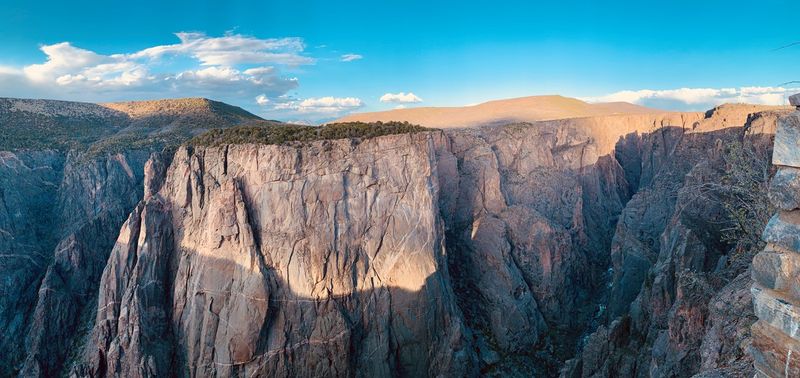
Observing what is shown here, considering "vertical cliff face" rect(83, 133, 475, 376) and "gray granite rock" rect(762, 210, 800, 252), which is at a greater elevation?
"gray granite rock" rect(762, 210, 800, 252)

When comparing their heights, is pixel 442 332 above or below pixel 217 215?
below

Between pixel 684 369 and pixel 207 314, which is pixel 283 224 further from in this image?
pixel 684 369

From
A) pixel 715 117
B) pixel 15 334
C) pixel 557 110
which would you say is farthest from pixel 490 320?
pixel 557 110

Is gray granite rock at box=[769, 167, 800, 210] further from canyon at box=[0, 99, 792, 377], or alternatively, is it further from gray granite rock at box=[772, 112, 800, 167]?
canyon at box=[0, 99, 792, 377]

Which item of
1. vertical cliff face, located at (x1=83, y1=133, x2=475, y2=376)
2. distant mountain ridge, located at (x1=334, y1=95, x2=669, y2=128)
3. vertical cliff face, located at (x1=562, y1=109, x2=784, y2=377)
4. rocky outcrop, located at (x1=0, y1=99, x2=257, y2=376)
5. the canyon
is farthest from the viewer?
distant mountain ridge, located at (x1=334, y1=95, x2=669, y2=128)

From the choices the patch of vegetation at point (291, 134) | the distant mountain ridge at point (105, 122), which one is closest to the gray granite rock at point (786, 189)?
the patch of vegetation at point (291, 134)

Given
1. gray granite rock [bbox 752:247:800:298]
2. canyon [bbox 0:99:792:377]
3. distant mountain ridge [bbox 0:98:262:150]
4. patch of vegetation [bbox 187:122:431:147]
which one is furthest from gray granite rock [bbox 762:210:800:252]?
distant mountain ridge [bbox 0:98:262:150]

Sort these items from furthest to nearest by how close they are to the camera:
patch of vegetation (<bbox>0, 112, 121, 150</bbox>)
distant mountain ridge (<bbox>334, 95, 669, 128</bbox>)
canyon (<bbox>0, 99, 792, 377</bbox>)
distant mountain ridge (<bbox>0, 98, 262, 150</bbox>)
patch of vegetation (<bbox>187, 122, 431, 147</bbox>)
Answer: distant mountain ridge (<bbox>334, 95, 669, 128</bbox>)
distant mountain ridge (<bbox>0, 98, 262, 150</bbox>)
patch of vegetation (<bbox>0, 112, 121, 150</bbox>)
patch of vegetation (<bbox>187, 122, 431, 147</bbox>)
canyon (<bbox>0, 99, 792, 377</bbox>)
